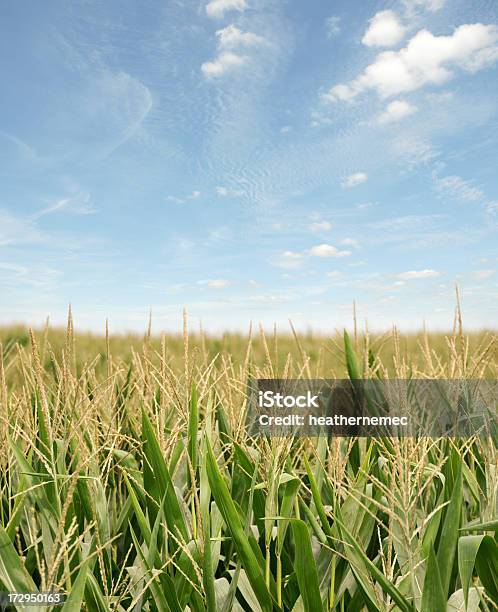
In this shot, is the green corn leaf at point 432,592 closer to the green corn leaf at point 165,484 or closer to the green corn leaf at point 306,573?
the green corn leaf at point 306,573

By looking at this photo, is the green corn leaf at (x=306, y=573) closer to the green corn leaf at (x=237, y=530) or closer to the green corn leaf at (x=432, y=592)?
the green corn leaf at (x=237, y=530)

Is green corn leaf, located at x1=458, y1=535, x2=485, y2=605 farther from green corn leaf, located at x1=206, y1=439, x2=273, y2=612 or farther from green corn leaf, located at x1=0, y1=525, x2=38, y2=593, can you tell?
green corn leaf, located at x1=0, y1=525, x2=38, y2=593

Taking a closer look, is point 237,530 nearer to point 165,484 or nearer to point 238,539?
point 238,539

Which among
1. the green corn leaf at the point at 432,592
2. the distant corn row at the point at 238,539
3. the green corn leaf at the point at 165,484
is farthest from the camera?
the green corn leaf at the point at 165,484

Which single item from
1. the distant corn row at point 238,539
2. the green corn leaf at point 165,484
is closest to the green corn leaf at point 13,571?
the distant corn row at point 238,539

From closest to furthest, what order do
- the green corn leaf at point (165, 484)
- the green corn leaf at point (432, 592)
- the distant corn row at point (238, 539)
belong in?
the green corn leaf at point (432, 592) < the distant corn row at point (238, 539) < the green corn leaf at point (165, 484)

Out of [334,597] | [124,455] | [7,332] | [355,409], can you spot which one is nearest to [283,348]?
[355,409]

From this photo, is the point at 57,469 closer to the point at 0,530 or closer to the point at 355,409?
the point at 0,530

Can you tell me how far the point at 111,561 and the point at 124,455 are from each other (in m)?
0.33

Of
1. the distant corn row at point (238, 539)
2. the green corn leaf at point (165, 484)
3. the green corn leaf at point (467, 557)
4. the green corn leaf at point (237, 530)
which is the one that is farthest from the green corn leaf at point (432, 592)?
the green corn leaf at point (165, 484)

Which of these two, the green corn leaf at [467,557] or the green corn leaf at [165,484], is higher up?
the green corn leaf at [165,484]

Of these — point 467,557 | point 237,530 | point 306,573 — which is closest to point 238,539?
point 237,530

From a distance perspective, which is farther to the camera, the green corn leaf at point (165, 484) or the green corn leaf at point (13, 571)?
the green corn leaf at point (165, 484)

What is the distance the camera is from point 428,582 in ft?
3.60
